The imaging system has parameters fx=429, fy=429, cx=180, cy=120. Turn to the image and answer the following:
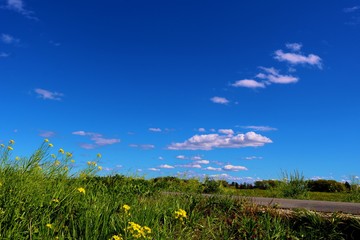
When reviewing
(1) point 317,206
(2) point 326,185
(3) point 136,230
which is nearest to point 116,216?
(3) point 136,230

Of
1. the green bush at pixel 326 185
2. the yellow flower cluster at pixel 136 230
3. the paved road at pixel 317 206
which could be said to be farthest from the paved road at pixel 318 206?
the green bush at pixel 326 185

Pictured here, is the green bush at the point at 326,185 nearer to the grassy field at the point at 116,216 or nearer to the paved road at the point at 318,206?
the paved road at the point at 318,206

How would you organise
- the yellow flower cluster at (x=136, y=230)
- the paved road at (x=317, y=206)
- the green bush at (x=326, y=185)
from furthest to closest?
the green bush at (x=326, y=185) → the paved road at (x=317, y=206) → the yellow flower cluster at (x=136, y=230)

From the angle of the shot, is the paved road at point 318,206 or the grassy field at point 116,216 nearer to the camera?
the grassy field at point 116,216

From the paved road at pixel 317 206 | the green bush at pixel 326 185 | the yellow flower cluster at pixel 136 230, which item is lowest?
the yellow flower cluster at pixel 136 230

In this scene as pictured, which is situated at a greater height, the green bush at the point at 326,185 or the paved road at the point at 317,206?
the green bush at the point at 326,185

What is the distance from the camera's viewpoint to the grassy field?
691 cm

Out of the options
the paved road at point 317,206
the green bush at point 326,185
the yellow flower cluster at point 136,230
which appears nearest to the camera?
the yellow flower cluster at point 136,230

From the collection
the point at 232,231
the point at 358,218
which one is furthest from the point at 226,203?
the point at 358,218

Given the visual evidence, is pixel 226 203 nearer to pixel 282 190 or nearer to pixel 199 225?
pixel 199 225

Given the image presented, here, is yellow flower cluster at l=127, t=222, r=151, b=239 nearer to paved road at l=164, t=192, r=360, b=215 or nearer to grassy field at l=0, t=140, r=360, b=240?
grassy field at l=0, t=140, r=360, b=240

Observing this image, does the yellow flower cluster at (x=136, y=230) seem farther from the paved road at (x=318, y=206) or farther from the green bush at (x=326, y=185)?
the green bush at (x=326, y=185)

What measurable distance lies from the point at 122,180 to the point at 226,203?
531cm

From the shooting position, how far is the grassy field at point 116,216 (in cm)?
691
